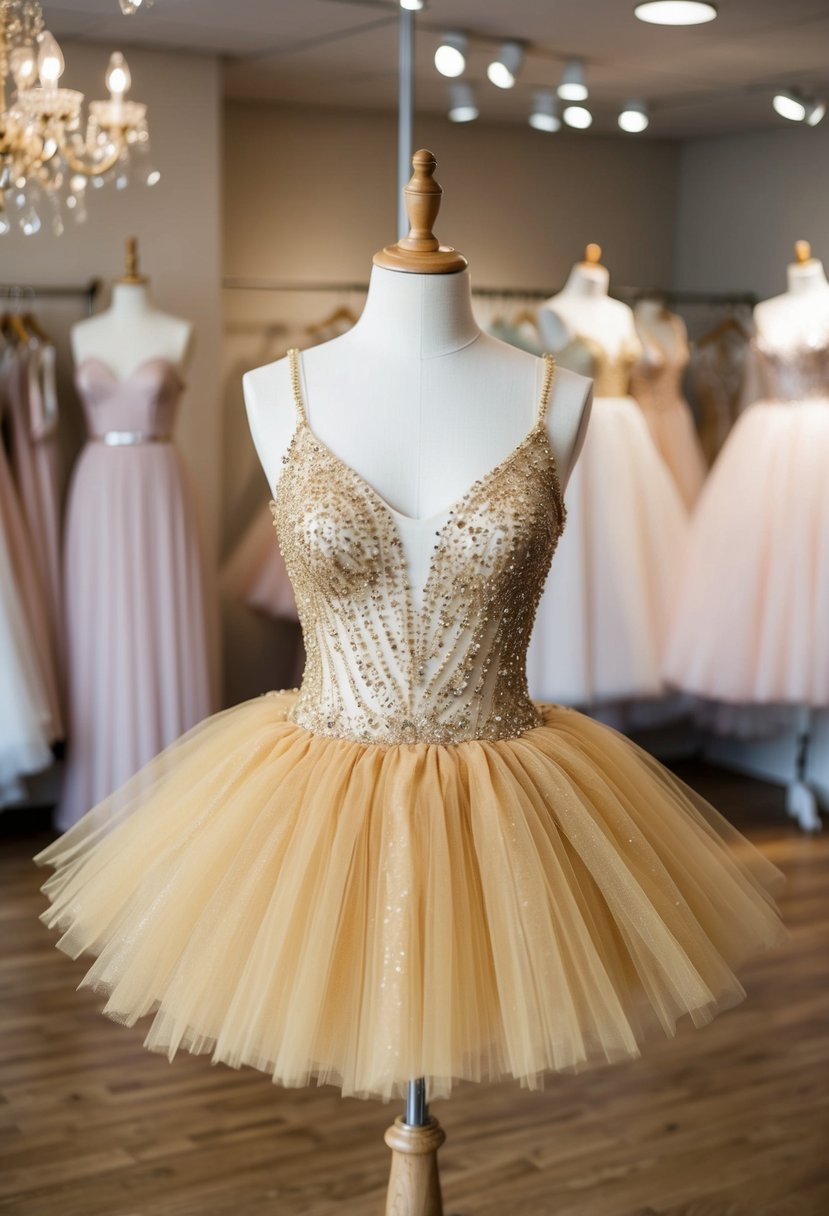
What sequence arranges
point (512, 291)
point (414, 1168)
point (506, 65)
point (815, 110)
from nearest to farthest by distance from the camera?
point (414, 1168) → point (506, 65) → point (815, 110) → point (512, 291)

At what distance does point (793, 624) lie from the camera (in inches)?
168

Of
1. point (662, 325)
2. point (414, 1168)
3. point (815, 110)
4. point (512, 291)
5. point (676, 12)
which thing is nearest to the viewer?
point (414, 1168)

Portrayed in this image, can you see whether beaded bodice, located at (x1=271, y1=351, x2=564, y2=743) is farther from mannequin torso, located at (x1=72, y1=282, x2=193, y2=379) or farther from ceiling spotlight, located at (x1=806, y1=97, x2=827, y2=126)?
ceiling spotlight, located at (x1=806, y1=97, x2=827, y2=126)

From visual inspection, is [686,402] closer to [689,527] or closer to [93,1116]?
[689,527]

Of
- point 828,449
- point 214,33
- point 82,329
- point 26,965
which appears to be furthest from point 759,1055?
point 214,33

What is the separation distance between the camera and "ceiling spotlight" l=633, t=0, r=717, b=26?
11.8 feet

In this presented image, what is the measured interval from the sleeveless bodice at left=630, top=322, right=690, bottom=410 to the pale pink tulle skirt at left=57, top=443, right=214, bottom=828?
1.51m

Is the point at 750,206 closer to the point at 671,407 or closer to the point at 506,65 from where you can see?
the point at 671,407

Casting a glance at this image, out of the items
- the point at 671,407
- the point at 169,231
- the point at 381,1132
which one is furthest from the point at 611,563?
the point at 381,1132

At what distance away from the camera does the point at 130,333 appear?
13.4ft

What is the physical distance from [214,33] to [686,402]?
6.65 feet

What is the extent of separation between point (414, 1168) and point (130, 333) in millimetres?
2908

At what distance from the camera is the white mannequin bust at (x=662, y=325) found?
4.79m

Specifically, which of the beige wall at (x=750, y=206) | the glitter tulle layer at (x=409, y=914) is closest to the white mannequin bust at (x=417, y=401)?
the glitter tulle layer at (x=409, y=914)
